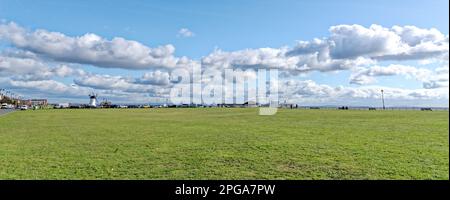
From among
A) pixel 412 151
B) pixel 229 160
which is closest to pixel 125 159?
pixel 229 160

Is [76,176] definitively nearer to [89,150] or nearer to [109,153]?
[109,153]

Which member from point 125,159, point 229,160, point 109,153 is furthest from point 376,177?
point 109,153

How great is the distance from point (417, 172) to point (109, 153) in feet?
22.1

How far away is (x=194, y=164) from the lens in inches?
278

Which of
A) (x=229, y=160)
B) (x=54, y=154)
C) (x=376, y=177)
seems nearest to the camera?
(x=376, y=177)

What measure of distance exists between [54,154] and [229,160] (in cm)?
434

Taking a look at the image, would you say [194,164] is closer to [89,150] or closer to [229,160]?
[229,160]

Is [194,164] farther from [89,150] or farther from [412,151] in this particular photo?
[412,151]
